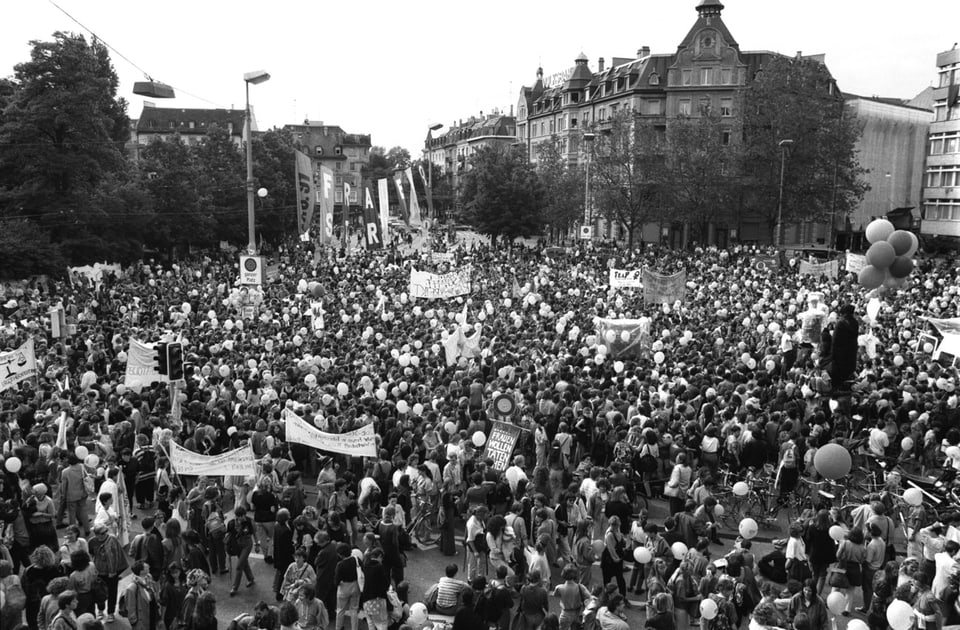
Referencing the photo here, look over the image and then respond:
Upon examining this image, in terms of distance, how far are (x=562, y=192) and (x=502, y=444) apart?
46470mm

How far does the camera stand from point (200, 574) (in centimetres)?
825

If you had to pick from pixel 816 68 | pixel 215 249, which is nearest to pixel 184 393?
pixel 215 249

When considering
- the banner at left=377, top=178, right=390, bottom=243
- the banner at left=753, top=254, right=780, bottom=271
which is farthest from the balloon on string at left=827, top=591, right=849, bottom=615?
the banner at left=377, top=178, right=390, bottom=243

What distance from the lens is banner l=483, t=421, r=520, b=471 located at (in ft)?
40.0

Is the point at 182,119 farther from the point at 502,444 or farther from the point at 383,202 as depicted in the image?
the point at 502,444

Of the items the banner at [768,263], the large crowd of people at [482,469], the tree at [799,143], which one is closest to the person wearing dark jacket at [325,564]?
the large crowd of people at [482,469]

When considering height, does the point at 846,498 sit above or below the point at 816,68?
below

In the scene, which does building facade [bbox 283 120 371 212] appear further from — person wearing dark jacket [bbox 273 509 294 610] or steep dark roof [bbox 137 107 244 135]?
person wearing dark jacket [bbox 273 509 294 610]

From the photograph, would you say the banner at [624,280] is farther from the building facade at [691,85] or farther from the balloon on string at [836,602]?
the building facade at [691,85]

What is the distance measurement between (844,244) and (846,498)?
51618 millimetres

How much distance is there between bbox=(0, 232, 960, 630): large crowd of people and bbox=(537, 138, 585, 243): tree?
32967 millimetres

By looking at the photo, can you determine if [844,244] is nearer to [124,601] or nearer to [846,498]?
[846,498]

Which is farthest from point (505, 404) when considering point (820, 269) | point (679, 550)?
point (820, 269)

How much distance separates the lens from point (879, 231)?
14.3 meters
